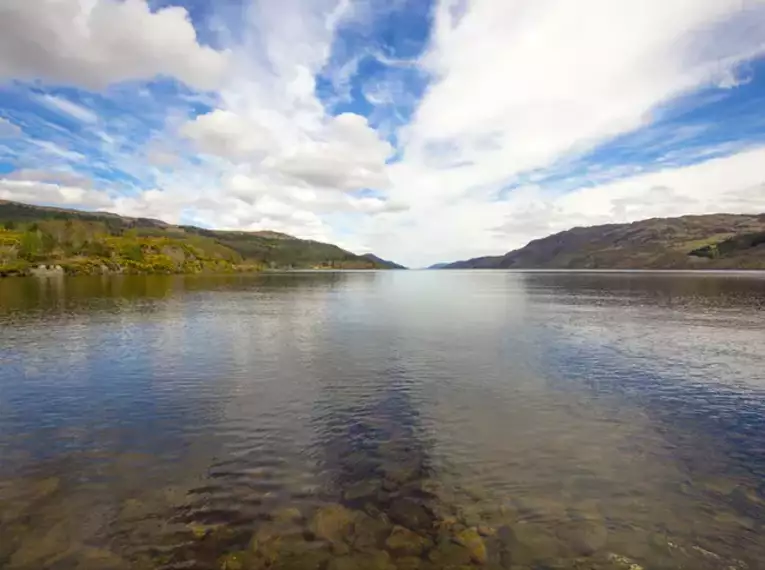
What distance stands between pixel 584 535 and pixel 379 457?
9433 millimetres

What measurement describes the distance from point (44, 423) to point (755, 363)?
186 ft

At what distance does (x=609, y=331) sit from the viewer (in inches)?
2372

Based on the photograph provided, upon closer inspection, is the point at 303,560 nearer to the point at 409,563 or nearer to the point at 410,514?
the point at 409,563

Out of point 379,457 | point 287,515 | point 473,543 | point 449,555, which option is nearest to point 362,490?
point 379,457

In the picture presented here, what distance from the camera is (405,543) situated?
50.6 ft

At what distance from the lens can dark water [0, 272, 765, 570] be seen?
1528cm

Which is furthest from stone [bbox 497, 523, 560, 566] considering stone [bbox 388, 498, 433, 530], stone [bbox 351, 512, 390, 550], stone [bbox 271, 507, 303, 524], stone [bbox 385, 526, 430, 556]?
stone [bbox 271, 507, 303, 524]

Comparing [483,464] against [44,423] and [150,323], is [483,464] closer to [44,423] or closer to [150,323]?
[44,423]

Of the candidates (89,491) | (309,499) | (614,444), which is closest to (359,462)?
(309,499)

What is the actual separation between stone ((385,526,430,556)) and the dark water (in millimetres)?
67

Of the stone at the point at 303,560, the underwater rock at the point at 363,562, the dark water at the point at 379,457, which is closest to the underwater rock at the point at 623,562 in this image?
the dark water at the point at 379,457

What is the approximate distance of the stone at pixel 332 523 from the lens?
51.7 ft

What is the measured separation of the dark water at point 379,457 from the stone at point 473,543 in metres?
0.10

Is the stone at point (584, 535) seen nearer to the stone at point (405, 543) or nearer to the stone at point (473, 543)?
the stone at point (473, 543)
